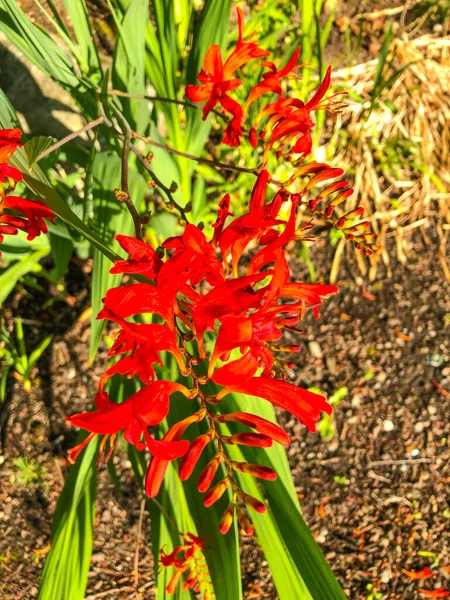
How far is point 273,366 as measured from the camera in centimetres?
99

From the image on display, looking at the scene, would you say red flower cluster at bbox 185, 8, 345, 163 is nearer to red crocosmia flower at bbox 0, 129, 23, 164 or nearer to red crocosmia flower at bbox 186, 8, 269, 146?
red crocosmia flower at bbox 186, 8, 269, 146

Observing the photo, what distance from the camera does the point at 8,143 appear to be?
2.86 feet

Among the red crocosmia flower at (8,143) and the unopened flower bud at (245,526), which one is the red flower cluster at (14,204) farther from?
the unopened flower bud at (245,526)

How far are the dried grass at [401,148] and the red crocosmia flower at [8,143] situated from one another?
1495 mm

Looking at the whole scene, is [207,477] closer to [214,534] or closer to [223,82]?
[214,534]

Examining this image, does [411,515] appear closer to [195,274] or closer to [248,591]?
[248,591]

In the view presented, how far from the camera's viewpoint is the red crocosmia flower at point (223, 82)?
1172 mm

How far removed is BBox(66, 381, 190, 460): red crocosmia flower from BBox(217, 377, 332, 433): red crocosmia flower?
128 mm

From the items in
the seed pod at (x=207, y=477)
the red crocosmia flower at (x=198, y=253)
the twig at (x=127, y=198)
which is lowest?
the seed pod at (x=207, y=477)

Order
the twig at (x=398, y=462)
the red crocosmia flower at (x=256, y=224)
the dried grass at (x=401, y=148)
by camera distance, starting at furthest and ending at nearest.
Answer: the dried grass at (x=401, y=148) < the twig at (x=398, y=462) < the red crocosmia flower at (x=256, y=224)

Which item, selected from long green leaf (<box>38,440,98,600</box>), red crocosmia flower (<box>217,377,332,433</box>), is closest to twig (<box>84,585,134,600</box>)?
long green leaf (<box>38,440,98,600</box>)

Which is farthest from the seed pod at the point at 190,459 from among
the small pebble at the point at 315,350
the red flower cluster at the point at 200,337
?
the small pebble at the point at 315,350

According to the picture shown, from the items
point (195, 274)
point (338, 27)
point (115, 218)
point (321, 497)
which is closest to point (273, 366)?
point (195, 274)

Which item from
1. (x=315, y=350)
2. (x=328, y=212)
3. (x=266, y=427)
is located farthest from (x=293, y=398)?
(x=315, y=350)
